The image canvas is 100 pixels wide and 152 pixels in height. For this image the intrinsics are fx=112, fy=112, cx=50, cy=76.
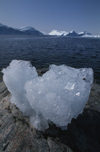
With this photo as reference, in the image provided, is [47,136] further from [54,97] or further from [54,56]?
[54,56]

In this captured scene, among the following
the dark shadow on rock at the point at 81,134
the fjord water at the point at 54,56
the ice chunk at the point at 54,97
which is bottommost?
the fjord water at the point at 54,56

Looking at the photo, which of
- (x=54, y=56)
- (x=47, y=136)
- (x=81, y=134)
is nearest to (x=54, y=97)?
(x=47, y=136)

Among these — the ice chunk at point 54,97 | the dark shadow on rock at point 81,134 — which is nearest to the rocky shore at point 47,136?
the dark shadow on rock at point 81,134

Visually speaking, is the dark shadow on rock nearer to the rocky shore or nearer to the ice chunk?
the rocky shore

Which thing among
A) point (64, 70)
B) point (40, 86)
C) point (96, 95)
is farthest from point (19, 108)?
point (96, 95)

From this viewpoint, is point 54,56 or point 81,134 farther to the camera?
point 54,56

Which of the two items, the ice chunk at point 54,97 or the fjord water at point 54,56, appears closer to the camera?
the ice chunk at point 54,97

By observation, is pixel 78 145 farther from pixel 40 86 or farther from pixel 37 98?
pixel 40 86

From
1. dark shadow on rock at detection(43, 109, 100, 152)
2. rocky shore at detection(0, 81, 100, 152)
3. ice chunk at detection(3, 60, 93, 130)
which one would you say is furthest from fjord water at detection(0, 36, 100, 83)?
ice chunk at detection(3, 60, 93, 130)

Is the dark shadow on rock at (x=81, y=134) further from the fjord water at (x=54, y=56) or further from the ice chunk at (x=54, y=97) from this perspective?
the fjord water at (x=54, y=56)
